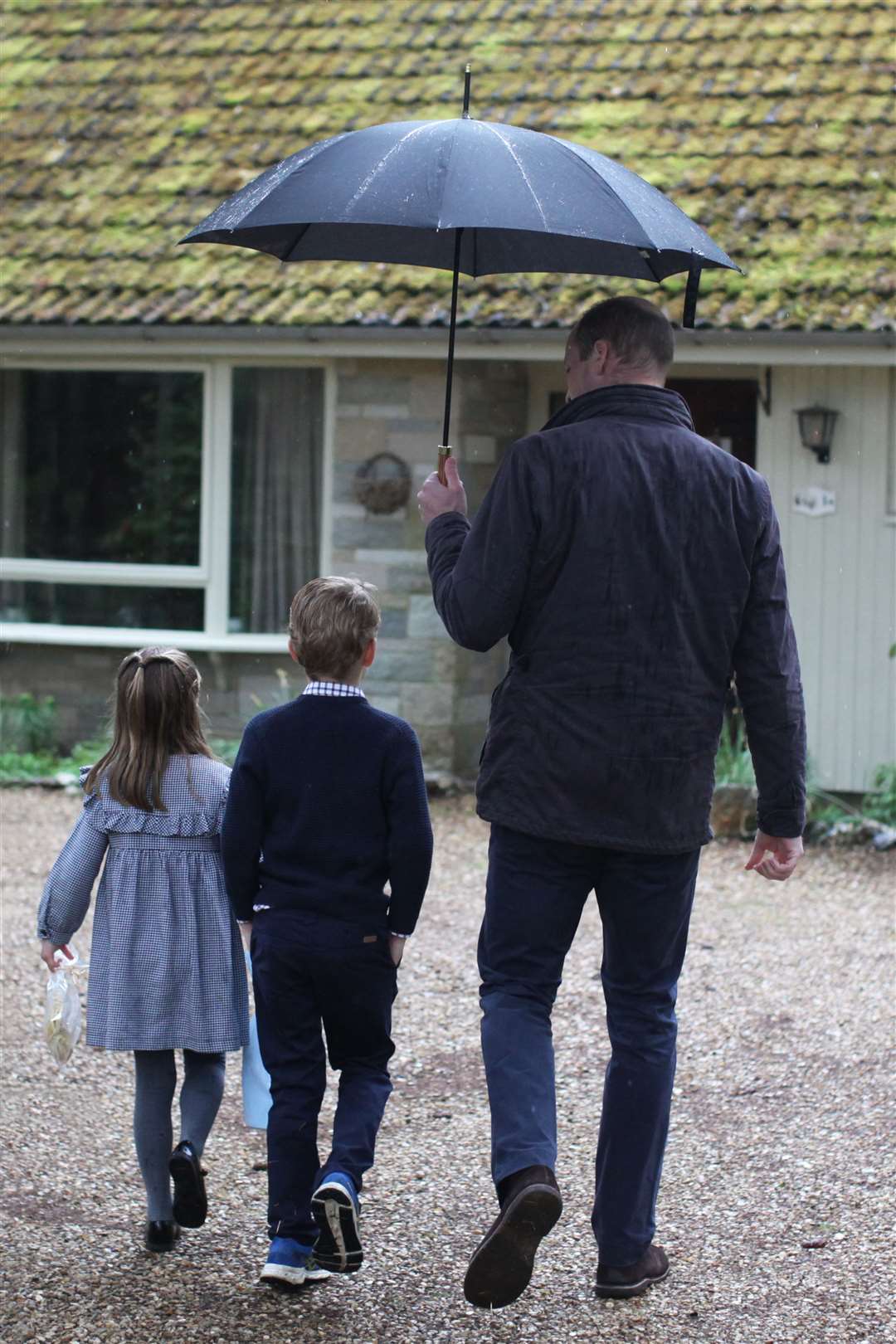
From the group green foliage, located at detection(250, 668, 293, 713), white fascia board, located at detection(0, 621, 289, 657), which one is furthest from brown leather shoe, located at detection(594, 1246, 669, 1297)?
white fascia board, located at detection(0, 621, 289, 657)

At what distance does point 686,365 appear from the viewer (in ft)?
33.1

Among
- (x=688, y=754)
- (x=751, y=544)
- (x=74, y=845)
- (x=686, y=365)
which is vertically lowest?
(x=74, y=845)

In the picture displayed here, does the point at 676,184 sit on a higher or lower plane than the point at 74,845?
higher

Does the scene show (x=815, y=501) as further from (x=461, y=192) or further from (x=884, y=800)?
(x=461, y=192)

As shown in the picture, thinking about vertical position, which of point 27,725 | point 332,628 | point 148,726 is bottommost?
point 27,725

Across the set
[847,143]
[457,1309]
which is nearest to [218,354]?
[847,143]

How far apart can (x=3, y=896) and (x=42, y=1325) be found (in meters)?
4.30

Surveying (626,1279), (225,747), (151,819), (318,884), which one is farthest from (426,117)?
(626,1279)

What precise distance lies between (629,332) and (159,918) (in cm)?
159

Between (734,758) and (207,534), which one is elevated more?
(207,534)

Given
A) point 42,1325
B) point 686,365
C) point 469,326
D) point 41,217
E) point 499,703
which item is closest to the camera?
point 42,1325

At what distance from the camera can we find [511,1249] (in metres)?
3.02

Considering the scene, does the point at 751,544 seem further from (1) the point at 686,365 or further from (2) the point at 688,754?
(1) the point at 686,365

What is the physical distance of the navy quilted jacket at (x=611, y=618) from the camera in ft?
10.8
